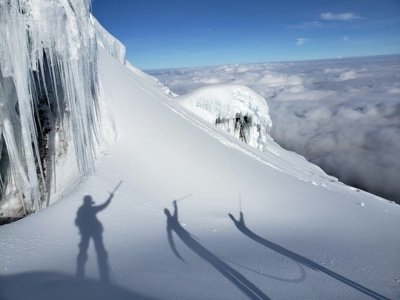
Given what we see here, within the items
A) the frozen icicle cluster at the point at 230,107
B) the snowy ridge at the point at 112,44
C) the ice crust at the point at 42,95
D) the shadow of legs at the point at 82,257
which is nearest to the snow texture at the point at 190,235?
the shadow of legs at the point at 82,257

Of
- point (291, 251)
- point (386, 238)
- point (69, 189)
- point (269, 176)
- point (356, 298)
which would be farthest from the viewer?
point (269, 176)

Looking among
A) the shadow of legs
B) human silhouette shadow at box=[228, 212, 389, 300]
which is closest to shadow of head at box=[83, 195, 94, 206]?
the shadow of legs

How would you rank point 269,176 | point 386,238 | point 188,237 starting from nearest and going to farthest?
point 188,237, point 386,238, point 269,176

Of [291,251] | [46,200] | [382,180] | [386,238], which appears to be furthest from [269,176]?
[382,180]

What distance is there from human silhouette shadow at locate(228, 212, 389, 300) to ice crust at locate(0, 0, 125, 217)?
4.54 meters

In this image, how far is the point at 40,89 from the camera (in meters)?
7.89

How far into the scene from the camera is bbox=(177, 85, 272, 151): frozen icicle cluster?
2044 centimetres

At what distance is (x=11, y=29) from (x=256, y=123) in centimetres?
1747

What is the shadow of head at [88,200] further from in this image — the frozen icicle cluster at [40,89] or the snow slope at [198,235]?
the frozen icicle cluster at [40,89]

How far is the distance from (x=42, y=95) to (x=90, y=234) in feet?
18.3

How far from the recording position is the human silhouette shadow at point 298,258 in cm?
422

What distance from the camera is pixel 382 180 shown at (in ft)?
474

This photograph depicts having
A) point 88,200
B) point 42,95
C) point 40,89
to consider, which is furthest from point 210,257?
point 42,95

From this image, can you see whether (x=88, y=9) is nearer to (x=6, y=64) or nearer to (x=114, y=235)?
(x=6, y=64)
